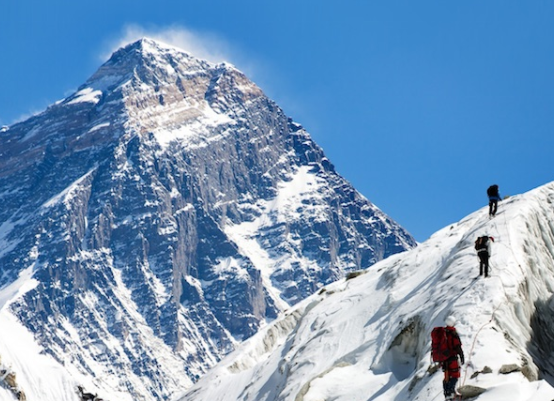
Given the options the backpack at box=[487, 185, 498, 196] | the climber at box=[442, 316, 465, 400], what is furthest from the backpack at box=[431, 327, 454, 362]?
the backpack at box=[487, 185, 498, 196]

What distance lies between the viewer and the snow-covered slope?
34219mm

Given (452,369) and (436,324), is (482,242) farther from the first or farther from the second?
(452,369)

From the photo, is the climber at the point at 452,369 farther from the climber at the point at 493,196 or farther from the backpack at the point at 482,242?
the climber at the point at 493,196

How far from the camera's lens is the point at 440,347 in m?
30.9

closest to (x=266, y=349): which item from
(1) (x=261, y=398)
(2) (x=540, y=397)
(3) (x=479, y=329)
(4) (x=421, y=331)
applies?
(1) (x=261, y=398)

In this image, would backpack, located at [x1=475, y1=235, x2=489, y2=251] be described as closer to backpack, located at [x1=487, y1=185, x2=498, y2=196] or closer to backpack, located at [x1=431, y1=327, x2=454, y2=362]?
backpack, located at [x1=431, y1=327, x2=454, y2=362]

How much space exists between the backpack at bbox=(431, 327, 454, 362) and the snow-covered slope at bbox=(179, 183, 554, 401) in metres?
1.55

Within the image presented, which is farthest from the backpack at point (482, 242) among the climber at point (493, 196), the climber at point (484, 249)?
the climber at point (493, 196)

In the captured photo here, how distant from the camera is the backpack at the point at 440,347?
30.6 m

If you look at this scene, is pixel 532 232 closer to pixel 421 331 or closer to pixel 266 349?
pixel 421 331

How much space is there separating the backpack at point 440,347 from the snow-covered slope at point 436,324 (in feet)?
5.07

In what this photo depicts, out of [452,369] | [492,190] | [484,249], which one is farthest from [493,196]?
[452,369]

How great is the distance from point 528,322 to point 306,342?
19409mm

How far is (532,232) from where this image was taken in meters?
47.3
